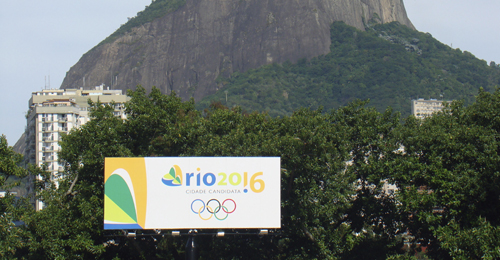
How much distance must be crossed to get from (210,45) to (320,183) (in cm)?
16073

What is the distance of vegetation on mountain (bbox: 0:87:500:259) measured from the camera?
2866 centimetres

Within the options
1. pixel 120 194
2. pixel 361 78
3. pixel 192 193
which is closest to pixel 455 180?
pixel 192 193

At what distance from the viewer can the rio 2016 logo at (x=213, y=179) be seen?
28281 mm

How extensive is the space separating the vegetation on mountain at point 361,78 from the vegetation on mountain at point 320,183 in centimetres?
11897

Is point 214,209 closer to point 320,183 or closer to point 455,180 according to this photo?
point 320,183

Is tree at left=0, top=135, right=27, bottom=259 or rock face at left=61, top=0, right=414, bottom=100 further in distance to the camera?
rock face at left=61, top=0, right=414, bottom=100

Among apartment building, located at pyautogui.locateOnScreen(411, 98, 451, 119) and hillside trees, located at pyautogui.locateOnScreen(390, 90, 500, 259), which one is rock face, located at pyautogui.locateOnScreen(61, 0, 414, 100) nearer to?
apartment building, located at pyautogui.locateOnScreen(411, 98, 451, 119)

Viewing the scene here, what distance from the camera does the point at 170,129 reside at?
115 ft

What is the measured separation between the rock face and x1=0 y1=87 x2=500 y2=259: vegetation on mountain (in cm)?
14421

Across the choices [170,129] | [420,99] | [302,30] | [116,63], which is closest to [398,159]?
[170,129]

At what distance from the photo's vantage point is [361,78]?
174125 millimetres

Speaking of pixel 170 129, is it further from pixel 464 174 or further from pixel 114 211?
pixel 464 174

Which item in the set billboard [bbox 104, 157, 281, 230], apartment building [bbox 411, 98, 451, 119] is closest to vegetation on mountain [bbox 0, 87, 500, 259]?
billboard [bbox 104, 157, 281, 230]

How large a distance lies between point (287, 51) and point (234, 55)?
56.2 ft
